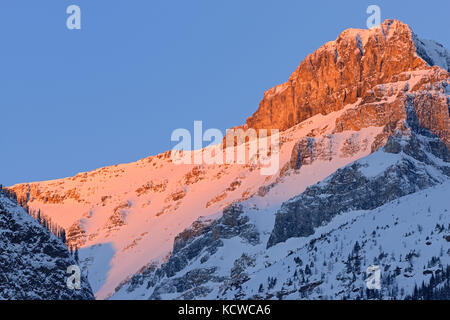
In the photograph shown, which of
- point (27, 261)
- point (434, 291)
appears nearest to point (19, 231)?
point (27, 261)

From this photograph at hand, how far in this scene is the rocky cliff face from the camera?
191 m

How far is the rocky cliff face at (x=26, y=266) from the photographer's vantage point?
7515 inches

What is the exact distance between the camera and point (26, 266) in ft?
643
